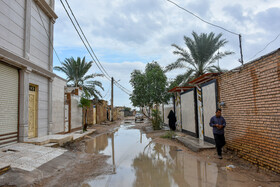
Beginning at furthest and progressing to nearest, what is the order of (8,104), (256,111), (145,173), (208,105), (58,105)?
(58,105) → (208,105) → (8,104) → (256,111) → (145,173)

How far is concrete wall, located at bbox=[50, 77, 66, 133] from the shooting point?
1170cm

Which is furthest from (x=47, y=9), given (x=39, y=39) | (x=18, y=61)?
(x=18, y=61)

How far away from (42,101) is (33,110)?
77 centimetres

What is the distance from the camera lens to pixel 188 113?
12461mm

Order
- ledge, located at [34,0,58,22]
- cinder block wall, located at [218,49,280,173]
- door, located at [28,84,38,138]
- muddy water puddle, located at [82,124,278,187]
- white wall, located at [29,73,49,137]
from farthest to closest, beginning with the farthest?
ledge, located at [34,0,58,22], white wall, located at [29,73,49,137], door, located at [28,84,38,138], cinder block wall, located at [218,49,280,173], muddy water puddle, located at [82,124,278,187]

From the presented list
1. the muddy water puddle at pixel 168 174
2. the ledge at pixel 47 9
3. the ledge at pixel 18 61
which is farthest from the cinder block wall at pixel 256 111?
the ledge at pixel 47 9

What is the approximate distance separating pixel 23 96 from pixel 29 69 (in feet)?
3.99

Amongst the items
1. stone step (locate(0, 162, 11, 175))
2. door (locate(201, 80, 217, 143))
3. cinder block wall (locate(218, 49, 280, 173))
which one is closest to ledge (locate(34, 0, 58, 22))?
stone step (locate(0, 162, 11, 175))

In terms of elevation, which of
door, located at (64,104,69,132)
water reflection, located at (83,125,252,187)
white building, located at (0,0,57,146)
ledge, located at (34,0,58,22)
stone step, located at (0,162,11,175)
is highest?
ledge, located at (34,0,58,22)

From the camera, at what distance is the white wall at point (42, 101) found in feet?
32.1

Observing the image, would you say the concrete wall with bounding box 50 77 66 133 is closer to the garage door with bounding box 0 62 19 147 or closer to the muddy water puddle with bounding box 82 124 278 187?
the garage door with bounding box 0 62 19 147

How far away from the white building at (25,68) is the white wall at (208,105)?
7.73 metres

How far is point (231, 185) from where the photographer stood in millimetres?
4223

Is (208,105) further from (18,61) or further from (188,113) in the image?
(18,61)
